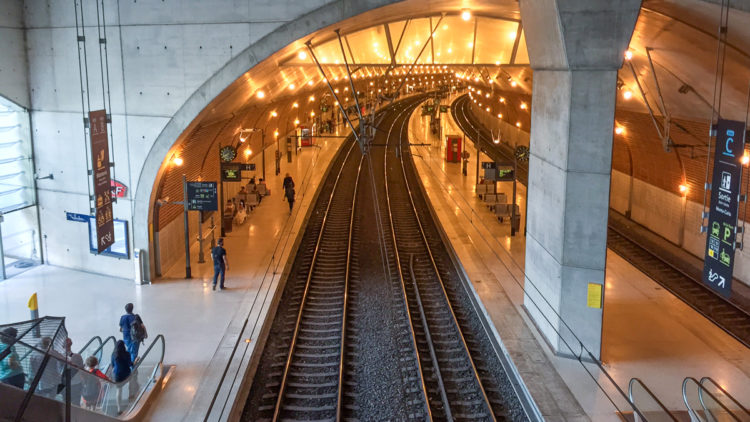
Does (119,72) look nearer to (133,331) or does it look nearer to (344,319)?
(133,331)

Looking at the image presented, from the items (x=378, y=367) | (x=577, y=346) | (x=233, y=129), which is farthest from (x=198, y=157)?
(x=577, y=346)

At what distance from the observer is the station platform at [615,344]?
10.4 m

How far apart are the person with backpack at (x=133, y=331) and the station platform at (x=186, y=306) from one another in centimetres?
57

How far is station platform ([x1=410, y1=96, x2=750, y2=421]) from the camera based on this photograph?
34.0 ft

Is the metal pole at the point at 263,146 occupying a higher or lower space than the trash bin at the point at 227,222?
higher

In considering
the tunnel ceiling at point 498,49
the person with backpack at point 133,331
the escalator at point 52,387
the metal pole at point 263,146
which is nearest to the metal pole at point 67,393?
the escalator at point 52,387

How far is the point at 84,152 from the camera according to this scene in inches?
647

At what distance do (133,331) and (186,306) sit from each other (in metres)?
3.06

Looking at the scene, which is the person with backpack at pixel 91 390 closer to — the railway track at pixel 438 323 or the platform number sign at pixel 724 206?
the railway track at pixel 438 323

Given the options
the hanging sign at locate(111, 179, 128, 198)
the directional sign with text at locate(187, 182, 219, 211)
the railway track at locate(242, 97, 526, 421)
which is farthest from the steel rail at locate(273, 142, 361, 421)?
the hanging sign at locate(111, 179, 128, 198)

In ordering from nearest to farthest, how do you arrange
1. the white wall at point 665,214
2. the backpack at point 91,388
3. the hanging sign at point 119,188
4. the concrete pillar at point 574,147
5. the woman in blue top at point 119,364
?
the backpack at point 91,388 → the woman in blue top at point 119,364 → the concrete pillar at point 574,147 → the hanging sign at point 119,188 → the white wall at point 665,214

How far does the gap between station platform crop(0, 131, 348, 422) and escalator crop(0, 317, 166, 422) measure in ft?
2.68

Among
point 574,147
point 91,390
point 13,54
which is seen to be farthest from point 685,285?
point 13,54

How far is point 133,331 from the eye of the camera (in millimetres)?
11453
